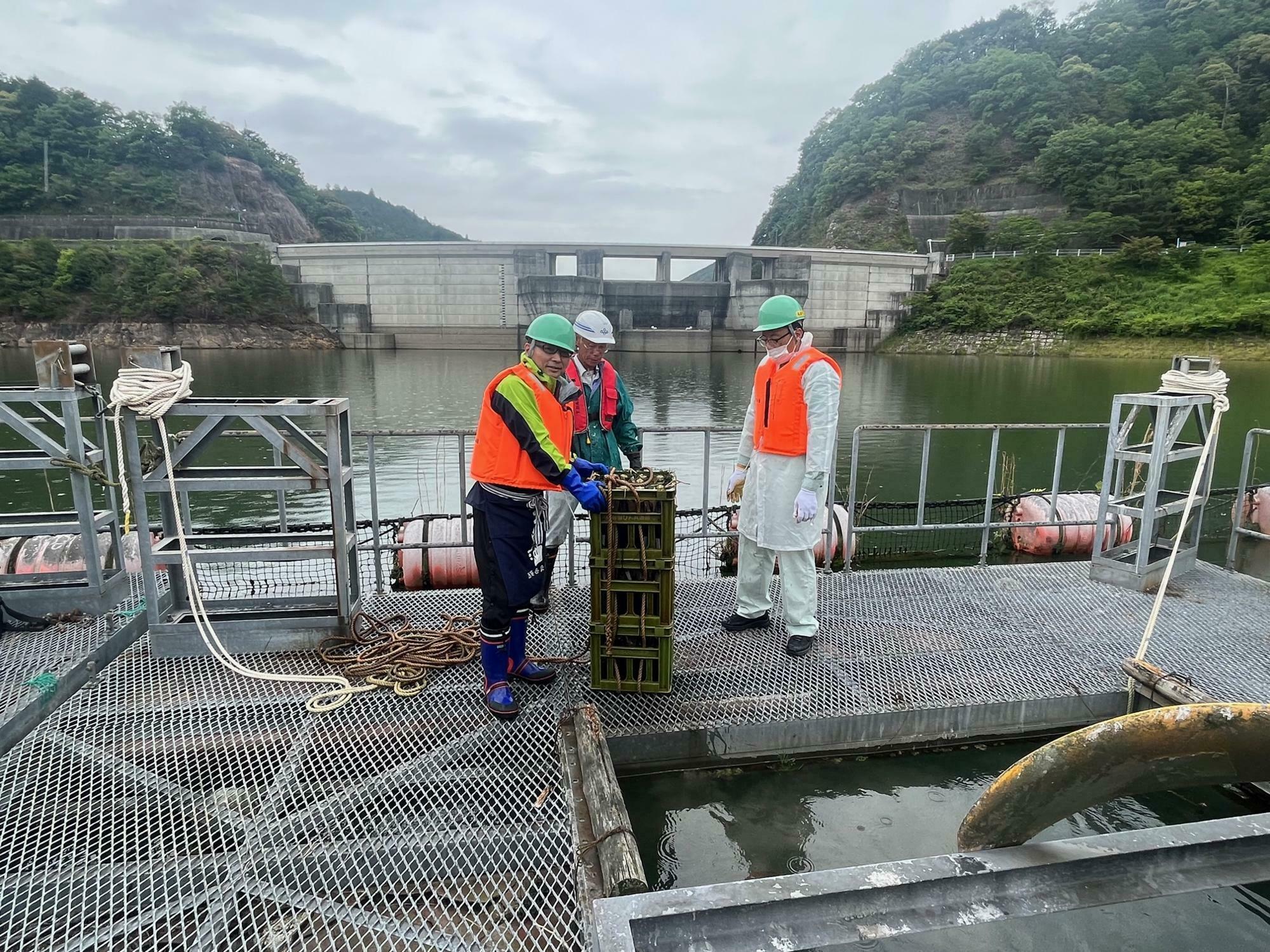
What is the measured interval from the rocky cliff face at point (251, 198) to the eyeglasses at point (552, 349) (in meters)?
76.7

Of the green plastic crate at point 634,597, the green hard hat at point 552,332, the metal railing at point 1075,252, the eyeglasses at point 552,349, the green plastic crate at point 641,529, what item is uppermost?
the metal railing at point 1075,252

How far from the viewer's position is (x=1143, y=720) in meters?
1.77

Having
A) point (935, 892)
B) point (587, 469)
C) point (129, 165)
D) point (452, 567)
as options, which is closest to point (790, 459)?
point (587, 469)

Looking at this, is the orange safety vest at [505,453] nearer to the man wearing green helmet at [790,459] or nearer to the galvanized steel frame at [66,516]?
the man wearing green helmet at [790,459]

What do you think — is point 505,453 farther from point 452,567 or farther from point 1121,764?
point 452,567

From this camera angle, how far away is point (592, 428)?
4156 mm

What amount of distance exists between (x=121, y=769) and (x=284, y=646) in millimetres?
1021

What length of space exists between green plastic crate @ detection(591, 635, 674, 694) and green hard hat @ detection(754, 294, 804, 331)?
1.62 meters

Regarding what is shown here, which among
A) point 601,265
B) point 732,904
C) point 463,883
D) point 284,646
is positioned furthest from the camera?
point 601,265

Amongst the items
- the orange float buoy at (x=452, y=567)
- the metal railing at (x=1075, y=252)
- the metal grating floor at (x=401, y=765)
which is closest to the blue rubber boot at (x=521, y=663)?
the metal grating floor at (x=401, y=765)

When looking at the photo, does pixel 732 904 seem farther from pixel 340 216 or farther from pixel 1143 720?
pixel 340 216

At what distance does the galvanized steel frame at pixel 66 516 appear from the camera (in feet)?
11.1

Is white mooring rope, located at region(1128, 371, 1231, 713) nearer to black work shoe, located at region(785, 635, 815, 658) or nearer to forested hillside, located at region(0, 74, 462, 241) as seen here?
black work shoe, located at region(785, 635, 815, 658)

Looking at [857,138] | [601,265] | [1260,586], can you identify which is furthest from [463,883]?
[857,138]
